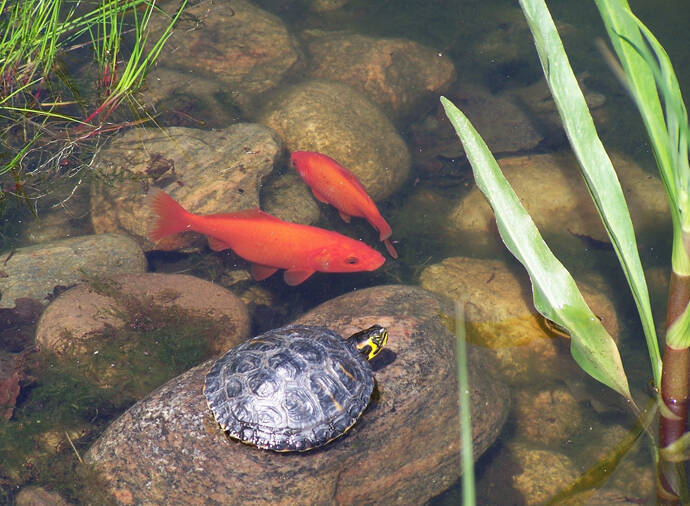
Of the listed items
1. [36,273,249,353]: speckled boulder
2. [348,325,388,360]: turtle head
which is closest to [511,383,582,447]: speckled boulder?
[348,325,388,360]: turtle head

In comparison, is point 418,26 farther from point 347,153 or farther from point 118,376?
point 118,376

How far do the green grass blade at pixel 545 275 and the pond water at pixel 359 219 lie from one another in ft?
3.83

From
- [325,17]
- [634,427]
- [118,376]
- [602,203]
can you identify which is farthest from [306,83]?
[634,427]

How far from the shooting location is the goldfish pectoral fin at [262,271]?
509 centimetres

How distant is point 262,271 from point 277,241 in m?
0.45

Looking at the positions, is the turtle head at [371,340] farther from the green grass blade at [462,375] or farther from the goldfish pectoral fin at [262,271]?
the goldfish pectoral fin at [262,271]

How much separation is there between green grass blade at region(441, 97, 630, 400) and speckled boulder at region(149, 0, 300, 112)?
187 inches

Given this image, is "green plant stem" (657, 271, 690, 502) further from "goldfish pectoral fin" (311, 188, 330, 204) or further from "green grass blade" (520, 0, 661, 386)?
"goldfish pectoral fin" (311, 188, 330, 204)

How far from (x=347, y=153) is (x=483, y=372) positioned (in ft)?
10.0

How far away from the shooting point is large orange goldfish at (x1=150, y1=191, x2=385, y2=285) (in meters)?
4.82

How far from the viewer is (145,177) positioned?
544cm

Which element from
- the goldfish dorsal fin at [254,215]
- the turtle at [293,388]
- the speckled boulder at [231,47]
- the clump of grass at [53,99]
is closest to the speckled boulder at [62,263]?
the clump of grass at [53,99]

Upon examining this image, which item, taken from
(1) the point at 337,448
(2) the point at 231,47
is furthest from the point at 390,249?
(2) the point at 231,47

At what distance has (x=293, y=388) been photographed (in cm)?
327
